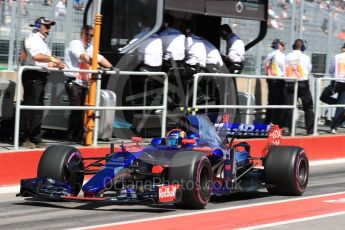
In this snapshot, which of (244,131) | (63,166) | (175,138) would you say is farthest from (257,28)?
(63,166)

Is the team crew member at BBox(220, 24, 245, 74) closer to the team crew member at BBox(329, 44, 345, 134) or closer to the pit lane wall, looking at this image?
the pit lane wall

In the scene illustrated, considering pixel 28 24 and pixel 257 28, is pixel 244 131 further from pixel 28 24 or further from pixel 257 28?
pixel 257 28

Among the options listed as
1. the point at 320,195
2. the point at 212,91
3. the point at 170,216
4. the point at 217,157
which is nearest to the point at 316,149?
the point at 212,91

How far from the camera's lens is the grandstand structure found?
14.9 metres

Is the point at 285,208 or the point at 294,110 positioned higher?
the point at 294,110

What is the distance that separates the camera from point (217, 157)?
9.92 meters

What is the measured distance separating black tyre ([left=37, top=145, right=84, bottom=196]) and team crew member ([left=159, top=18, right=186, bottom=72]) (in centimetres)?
448

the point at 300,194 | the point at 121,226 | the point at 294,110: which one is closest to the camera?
the point at 121,226

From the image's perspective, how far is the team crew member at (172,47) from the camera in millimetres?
13781

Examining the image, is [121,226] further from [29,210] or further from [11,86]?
[11,86]

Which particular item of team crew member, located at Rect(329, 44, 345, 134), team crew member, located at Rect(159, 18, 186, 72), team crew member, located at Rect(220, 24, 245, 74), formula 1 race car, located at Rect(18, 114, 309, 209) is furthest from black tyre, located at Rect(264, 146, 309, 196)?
team crew member, located at Rect(329, 44, 345, 134)

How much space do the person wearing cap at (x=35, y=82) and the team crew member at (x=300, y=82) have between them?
5.53 meters

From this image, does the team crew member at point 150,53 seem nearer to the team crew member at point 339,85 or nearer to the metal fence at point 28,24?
the metal fence at point 28,24

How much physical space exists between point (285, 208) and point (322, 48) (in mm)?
12316
